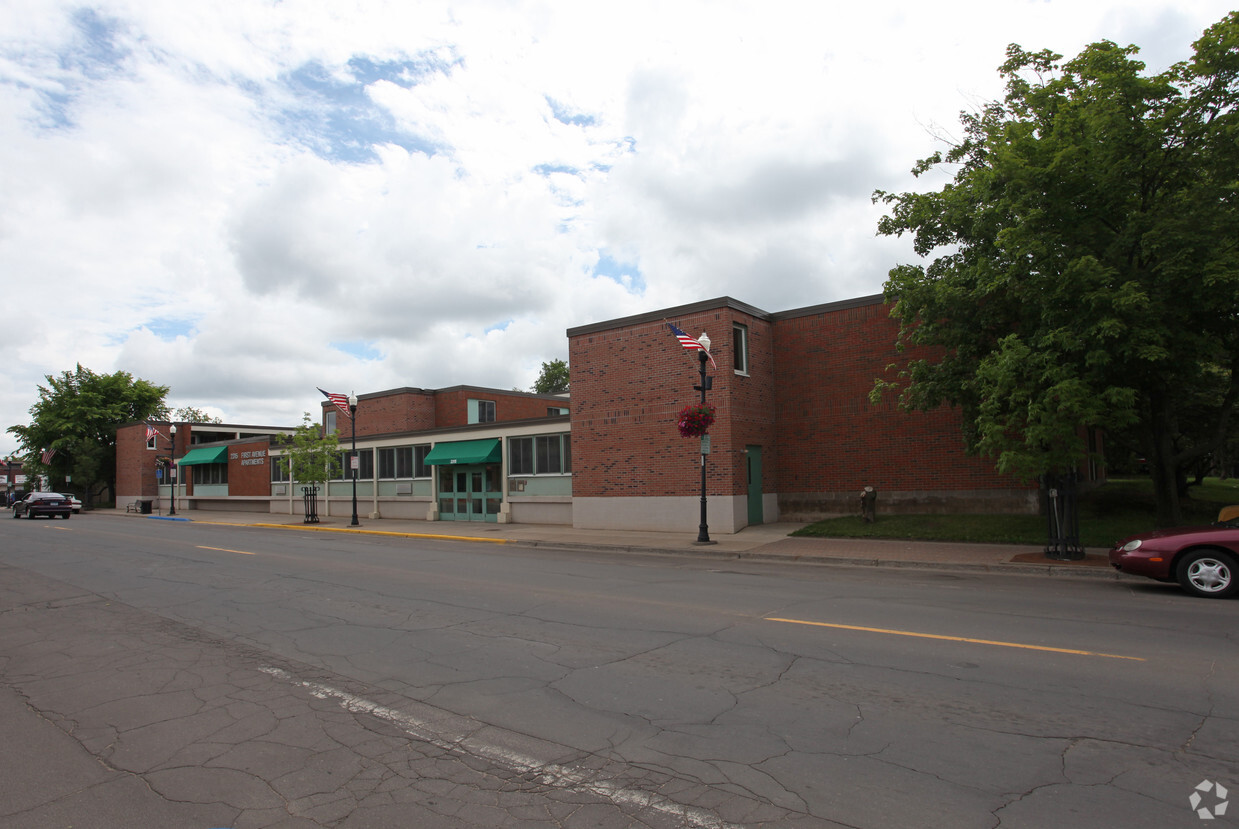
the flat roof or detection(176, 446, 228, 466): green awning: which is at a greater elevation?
the flat roof

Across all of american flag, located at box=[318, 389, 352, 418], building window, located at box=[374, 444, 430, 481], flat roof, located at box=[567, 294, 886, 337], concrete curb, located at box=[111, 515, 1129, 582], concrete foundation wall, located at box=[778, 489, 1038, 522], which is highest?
flat roof, located at box=[567, 294, 886, 337]

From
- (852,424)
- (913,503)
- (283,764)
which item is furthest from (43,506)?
(283,764)

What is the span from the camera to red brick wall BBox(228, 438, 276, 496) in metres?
42.4

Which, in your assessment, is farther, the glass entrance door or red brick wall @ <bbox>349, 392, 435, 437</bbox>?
red brick wall @ <bbox>349, 392, 435, 437</bbox>

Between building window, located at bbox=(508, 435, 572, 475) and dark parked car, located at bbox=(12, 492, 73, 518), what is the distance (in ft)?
106

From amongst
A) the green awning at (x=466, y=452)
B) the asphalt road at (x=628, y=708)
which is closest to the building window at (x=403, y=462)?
the green awning at (x=466, y=452)

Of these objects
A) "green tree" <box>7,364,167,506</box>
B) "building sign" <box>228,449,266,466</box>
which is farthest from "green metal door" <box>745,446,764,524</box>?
"green tree" <box>7,364,167,506</box>

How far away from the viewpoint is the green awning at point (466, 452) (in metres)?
28.1

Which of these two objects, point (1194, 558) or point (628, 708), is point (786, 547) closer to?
point (1194, 558)

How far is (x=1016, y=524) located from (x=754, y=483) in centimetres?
723

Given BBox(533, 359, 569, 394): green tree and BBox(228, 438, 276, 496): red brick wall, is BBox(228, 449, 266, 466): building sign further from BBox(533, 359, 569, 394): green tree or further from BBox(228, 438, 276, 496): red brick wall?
BBox(533, 359, 569, 394): green tree

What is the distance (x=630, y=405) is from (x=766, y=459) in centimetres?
462

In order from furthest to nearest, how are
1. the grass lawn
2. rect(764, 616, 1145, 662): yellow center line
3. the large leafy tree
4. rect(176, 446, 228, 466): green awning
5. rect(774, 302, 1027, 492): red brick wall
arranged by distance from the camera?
1. rect(176, 446, 228, 466): green awning
2. rect(774, 302, 1027, 492): red brick wall
3. the grass lawn
4. the large leafy tree
5. rect(764, 616, 1145, 662): yellow center line

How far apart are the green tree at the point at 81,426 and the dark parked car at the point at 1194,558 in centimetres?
6710
